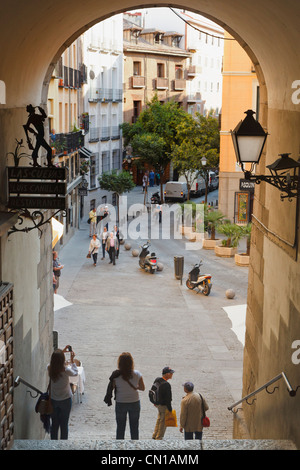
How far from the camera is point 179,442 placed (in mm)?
8445

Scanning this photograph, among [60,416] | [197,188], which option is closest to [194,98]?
[197,188]

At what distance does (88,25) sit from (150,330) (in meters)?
8.40

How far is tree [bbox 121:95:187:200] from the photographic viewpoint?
161 feet

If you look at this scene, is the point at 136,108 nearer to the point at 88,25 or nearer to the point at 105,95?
the point at 105,95

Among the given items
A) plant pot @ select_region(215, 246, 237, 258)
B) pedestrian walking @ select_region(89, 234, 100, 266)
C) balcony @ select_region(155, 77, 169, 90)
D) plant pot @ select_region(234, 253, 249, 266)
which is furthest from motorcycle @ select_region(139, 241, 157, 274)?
balcony @ select_region(155, 77, 169, 90)

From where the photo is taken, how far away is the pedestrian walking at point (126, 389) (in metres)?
9.97

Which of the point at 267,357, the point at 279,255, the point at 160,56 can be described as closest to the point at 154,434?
the point at 267,357

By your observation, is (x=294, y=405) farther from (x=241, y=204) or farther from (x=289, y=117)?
(x=241, y=204)

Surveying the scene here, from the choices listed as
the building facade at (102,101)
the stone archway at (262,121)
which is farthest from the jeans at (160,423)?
the building facade at (102,101)

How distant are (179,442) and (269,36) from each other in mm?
4576

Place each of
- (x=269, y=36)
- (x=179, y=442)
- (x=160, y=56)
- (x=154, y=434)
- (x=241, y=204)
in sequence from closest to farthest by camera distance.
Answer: (x=179, y=442) < (x=269, y=36) < (x=154, y=434) < (x=241, y=204) < (x=160, y=56)

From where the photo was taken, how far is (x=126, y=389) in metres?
10.0

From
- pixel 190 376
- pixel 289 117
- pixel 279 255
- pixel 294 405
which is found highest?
pixel 289 117

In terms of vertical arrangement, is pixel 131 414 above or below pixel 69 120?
below
